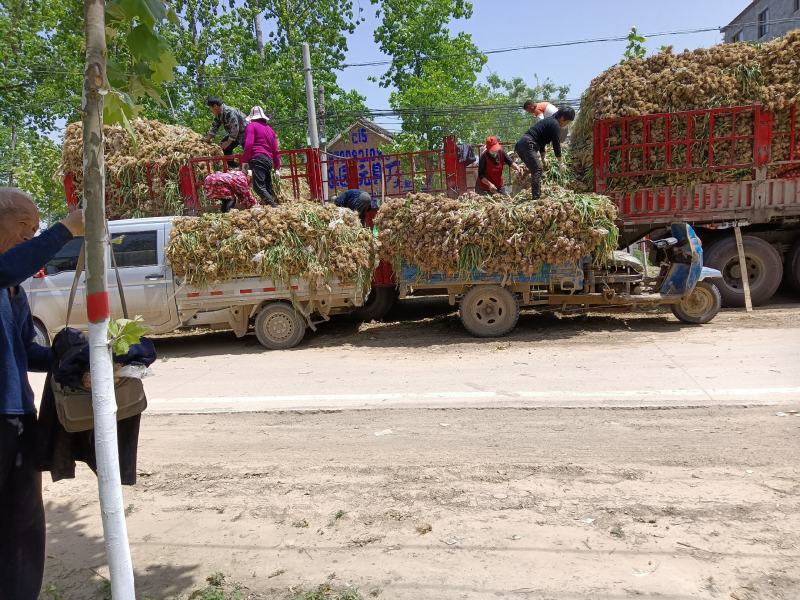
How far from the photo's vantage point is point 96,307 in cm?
192

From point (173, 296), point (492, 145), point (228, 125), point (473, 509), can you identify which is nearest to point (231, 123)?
point (228, 125)

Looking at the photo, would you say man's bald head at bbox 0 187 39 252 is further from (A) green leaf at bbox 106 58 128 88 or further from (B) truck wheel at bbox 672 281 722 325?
(B) truck wheel at bbox 672 281 722 325

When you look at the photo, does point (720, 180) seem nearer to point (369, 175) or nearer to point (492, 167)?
point (492, 167)

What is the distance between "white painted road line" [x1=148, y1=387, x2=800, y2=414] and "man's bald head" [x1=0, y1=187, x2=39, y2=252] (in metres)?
3.32

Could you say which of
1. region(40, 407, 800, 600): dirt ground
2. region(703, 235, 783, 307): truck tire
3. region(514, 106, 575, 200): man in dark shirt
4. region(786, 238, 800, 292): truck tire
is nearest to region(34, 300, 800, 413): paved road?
region(703, 235, 783, 307): truck tire

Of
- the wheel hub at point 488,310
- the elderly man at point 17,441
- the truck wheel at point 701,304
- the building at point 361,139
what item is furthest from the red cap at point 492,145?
the building at point 361,139

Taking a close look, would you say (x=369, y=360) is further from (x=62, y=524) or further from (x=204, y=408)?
(x=62, y=524)

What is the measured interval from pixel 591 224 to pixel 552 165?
2.25 m

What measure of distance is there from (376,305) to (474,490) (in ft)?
21.5

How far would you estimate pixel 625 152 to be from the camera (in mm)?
9164

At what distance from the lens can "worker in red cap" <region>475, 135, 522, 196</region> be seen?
903 cm

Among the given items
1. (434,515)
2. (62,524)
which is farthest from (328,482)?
(62,524)

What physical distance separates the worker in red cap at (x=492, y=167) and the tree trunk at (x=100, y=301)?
298 inches

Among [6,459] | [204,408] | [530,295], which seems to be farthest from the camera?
[530,295]
